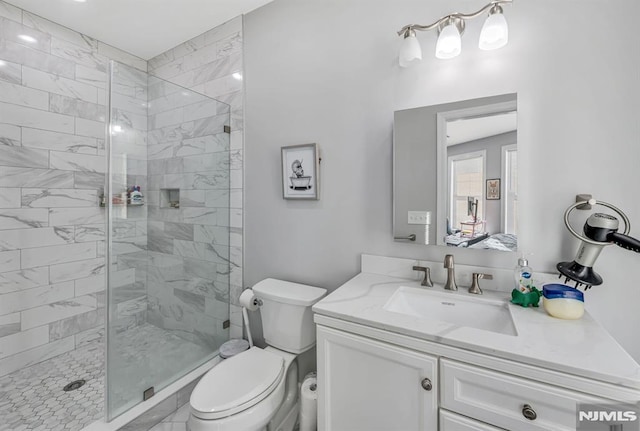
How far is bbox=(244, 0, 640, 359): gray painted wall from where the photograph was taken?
1.06 metres

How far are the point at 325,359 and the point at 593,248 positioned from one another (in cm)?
109

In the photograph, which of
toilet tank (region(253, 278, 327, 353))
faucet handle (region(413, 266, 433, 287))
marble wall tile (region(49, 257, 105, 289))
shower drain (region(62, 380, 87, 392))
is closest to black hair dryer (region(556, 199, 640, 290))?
faucet handle (region(413, 266, 433, 287))

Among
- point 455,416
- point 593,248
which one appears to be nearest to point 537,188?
point 593,248

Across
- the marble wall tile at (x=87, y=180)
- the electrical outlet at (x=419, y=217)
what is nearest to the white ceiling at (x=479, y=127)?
the electrical outlet at (x=419, y=217)

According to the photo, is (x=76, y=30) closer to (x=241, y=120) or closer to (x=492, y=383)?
(x=241, y=120)

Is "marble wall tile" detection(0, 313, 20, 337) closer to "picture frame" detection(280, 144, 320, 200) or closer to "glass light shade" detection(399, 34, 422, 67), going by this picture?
"picture frame" detection(280, 144, 320, 200)

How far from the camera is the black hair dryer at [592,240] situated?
98 cm

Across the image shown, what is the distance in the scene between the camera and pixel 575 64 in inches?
43.0

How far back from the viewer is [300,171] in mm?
1699

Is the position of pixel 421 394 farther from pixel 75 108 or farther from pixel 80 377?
pixel 75 108

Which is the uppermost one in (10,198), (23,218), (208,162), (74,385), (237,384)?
(208,162)

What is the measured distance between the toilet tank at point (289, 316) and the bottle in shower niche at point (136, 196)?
0.88 meters

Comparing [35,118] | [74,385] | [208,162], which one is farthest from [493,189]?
[35,118]

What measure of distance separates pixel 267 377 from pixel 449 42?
1746 millimetres
